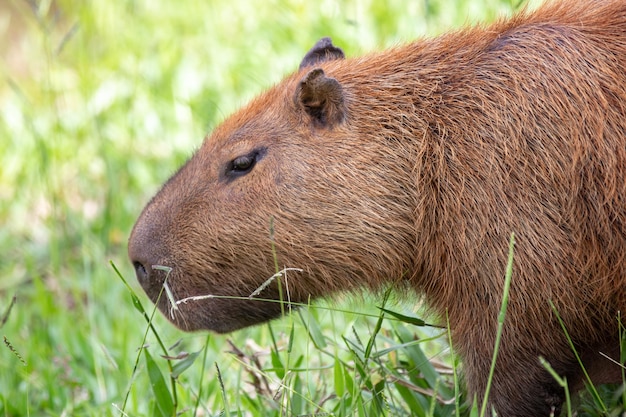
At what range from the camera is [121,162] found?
7.43m

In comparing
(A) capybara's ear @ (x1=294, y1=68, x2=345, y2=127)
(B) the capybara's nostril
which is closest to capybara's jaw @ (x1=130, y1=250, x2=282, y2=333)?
(B) the capybara's nostril

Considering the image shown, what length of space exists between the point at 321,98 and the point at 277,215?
19.3 inches

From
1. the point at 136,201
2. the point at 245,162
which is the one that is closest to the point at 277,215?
the point at 245,162

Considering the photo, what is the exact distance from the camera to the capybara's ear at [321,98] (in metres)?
3.63

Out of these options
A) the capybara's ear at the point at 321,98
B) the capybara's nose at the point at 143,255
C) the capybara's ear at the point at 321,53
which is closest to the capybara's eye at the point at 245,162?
the capybara's ear at the point at 321,98

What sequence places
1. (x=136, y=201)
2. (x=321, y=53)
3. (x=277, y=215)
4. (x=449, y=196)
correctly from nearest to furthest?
1. (x=449, y=196)
2. (x=277, y=215)
3. (x=321, y=53)
4. (x=136, y=201)

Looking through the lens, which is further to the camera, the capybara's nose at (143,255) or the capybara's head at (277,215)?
the capybara's nose at (143,255)

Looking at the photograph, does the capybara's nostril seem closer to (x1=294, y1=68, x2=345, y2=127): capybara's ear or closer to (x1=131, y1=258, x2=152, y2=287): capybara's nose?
(x1=131, y1=258, x2=152, y2=287): capybara's nose

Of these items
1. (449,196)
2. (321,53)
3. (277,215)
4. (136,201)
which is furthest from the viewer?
(136,201)

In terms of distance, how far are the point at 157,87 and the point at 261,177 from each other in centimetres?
452

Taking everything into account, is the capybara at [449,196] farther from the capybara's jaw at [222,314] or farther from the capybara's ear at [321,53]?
the capybara's ear at [321,53]

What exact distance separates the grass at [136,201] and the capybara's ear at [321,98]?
844 mm

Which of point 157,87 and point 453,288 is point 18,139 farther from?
point 453,288

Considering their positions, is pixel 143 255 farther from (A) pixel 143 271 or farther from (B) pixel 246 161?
(B) pixel 246 161
